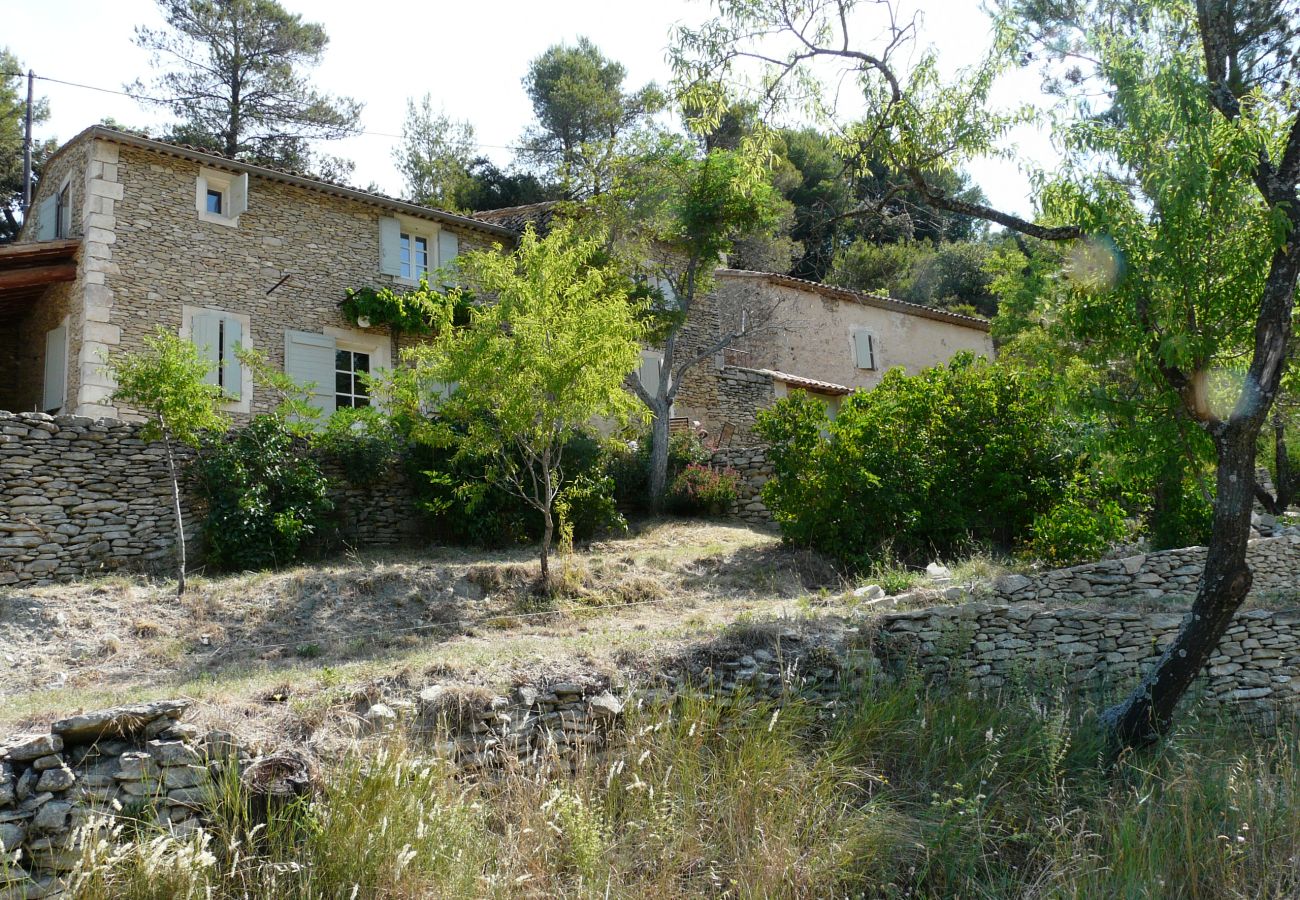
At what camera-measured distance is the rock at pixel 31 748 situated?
16.9ft

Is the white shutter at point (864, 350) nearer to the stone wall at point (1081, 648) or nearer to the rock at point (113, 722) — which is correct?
the stone wall at point (1081, 648)

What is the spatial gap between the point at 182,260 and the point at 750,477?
10.1 meters

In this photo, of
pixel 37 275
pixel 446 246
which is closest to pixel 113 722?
pixel 37 275

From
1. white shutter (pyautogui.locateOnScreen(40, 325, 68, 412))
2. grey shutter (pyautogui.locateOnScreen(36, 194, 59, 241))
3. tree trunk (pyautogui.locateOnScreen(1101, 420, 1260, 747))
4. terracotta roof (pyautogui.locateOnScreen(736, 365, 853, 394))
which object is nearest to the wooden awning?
white shutter (pyautogui.locateOnScreen(40, 325, 68, 412))

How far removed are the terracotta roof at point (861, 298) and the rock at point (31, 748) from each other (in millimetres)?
19112

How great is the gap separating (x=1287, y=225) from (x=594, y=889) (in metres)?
6.44

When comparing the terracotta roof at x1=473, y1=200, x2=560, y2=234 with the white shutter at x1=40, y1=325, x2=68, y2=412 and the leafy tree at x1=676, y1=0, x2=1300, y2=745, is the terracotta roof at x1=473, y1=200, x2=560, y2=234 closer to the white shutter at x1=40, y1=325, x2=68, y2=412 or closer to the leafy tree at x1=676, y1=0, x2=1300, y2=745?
the white shutter at x1=40, y1=325, x2=68, y2=412

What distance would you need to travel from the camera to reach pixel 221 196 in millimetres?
16984

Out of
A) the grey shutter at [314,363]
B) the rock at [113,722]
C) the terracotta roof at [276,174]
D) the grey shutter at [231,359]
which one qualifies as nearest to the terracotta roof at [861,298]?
the terracotta roof at [276,174]

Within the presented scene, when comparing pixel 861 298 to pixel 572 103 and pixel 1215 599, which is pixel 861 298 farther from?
pixel 1215 599

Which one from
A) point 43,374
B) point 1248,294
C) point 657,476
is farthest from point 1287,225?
point 43,374

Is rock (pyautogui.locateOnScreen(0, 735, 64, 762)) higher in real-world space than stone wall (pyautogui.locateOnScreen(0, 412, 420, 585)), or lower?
lower

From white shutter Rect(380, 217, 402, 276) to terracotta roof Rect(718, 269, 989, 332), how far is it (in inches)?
320

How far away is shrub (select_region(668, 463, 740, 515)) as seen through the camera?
17.0m
